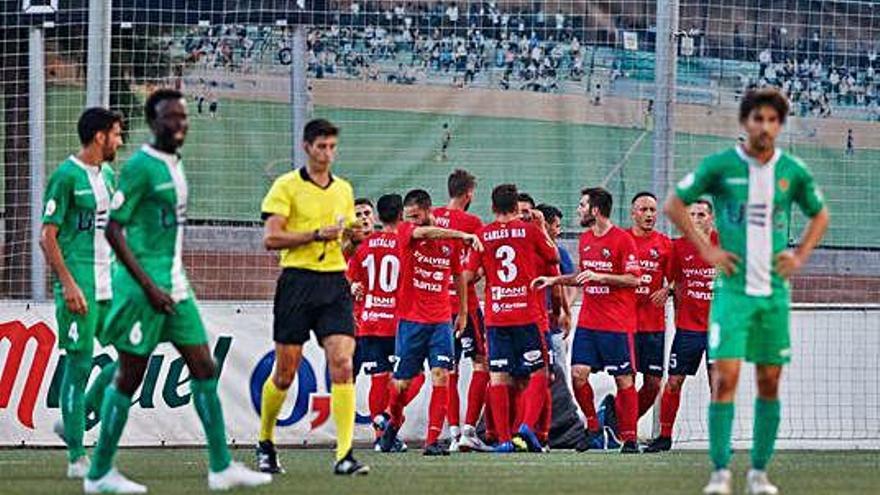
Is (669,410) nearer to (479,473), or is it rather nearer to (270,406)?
(479,473)

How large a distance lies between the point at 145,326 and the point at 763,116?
3.53 metres

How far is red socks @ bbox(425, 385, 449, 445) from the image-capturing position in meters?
17.5

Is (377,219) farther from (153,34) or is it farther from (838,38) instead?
(838,38)

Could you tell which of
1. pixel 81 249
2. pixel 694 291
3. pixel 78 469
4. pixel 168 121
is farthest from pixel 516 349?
pixel 168 121

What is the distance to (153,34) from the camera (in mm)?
20266

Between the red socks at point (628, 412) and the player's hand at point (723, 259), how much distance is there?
6945 mm

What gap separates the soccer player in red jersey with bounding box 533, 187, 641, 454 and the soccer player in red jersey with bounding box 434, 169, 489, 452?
878 millimetres

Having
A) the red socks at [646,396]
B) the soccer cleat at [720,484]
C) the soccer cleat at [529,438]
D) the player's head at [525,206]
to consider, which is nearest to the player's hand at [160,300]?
the soccer cleat at [720,484]

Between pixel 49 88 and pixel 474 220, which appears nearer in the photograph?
pixel 474 220

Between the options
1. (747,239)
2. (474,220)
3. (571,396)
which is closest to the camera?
(747,239)

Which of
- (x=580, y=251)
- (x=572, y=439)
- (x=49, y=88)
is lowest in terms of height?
(x=572, y=439)

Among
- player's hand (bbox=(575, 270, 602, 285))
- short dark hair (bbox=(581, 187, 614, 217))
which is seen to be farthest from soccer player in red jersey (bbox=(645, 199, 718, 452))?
player's hand (bbox=(575, 270, 602, 285))

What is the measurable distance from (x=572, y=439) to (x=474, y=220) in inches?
93.5

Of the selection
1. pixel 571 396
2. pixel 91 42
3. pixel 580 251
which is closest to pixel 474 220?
pixel 580 251
